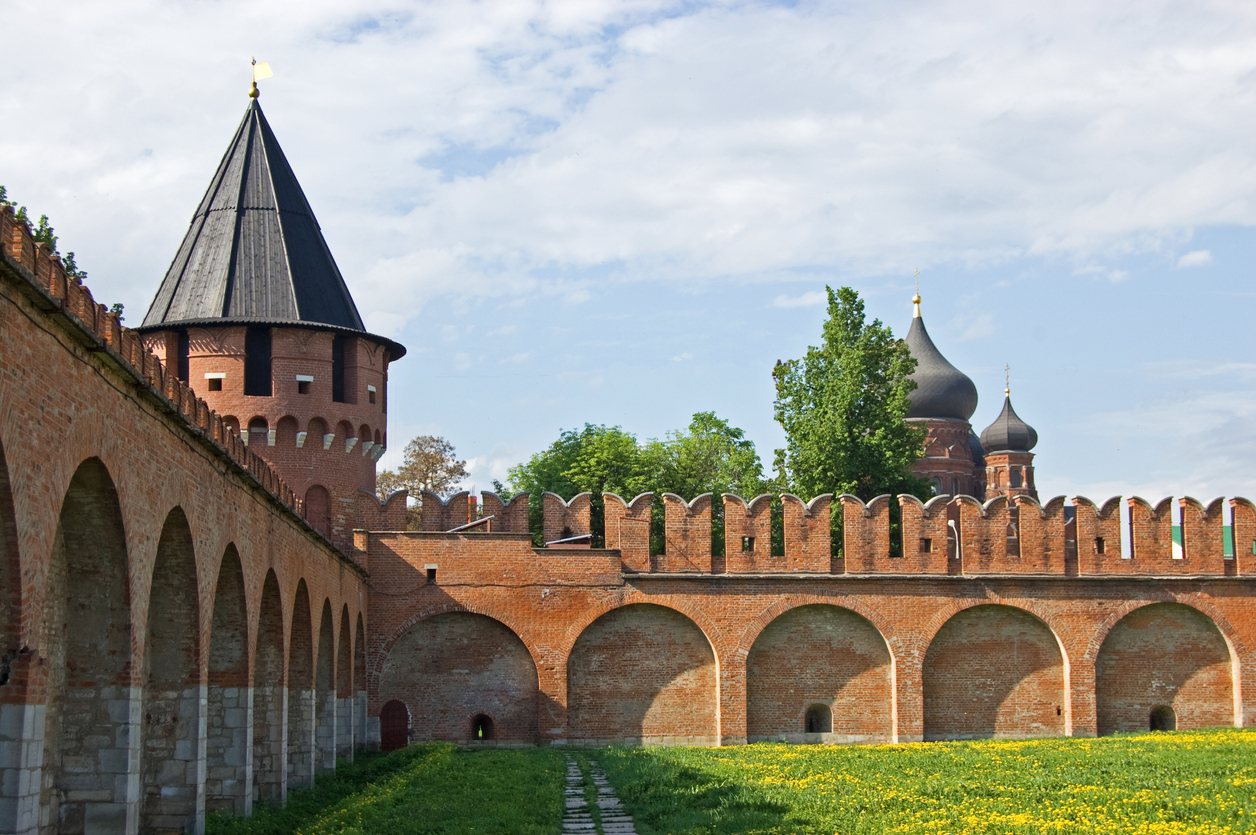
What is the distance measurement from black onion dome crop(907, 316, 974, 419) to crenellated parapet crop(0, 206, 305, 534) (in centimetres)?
4173

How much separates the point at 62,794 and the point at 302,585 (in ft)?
25.7

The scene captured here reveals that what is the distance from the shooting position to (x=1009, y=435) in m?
55.5

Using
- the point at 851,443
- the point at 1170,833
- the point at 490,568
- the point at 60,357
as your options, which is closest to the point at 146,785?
the point at 60,357

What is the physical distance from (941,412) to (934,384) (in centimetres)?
138

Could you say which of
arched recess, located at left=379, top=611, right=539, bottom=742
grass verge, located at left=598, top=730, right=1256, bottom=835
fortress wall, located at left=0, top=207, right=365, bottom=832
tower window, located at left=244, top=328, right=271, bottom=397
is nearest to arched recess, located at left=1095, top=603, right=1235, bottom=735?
grass verge, located at left=598, top=730, right=1256, bottom=835

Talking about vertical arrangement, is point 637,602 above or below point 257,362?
below

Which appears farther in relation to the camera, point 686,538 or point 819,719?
point 819,719

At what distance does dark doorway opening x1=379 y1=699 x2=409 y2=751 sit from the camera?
2594cm

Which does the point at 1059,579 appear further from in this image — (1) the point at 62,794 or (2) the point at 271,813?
(1) the point at 62,794

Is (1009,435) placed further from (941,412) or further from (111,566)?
(111,566)

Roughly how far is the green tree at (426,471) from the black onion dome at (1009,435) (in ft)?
75.6

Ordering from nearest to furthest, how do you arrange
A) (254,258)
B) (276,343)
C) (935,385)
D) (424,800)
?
(424,800), (276,343), (254,258), (935,385)

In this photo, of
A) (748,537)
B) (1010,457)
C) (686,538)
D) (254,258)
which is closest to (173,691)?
(686,538)

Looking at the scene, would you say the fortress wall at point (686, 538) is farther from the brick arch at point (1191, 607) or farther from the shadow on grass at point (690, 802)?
the brick arch at point (1191, 607)
